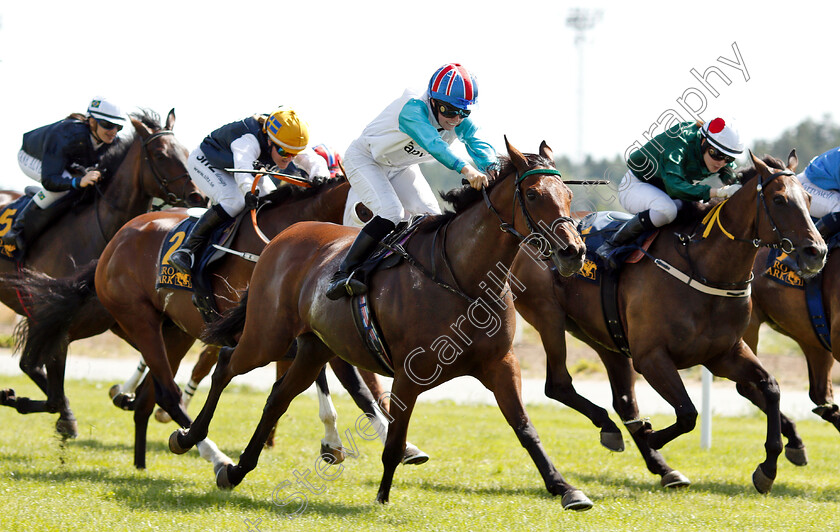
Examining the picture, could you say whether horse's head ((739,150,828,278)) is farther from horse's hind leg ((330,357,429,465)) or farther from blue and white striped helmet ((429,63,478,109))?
horse's hind leg ((330,357,429,465))

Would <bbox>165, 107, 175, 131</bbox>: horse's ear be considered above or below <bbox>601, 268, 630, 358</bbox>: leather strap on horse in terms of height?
above

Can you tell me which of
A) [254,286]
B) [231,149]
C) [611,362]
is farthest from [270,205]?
[611,362]

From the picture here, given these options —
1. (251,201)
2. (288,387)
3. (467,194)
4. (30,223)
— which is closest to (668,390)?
(467,194)

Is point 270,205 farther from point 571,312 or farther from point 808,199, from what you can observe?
point 808,199

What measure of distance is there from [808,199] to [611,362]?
2.45 meters

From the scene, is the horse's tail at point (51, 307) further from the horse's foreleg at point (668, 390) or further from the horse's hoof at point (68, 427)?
the horse's foreleg at point (668, 390)

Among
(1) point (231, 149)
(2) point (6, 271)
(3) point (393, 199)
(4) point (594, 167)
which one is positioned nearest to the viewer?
(3) point (393, 199)

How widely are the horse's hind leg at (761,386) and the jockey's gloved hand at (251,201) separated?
3.60 meters

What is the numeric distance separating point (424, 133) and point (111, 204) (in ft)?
15.6

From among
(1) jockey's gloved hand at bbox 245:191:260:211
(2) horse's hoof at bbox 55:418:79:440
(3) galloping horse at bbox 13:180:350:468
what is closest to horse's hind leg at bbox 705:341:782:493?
(3) galloping horse at bbox 13:180:350:468

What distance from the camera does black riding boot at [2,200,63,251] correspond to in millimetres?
9633

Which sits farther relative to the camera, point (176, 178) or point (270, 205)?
point (176, 178)

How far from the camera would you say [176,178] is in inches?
357

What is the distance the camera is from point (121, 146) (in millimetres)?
9555
